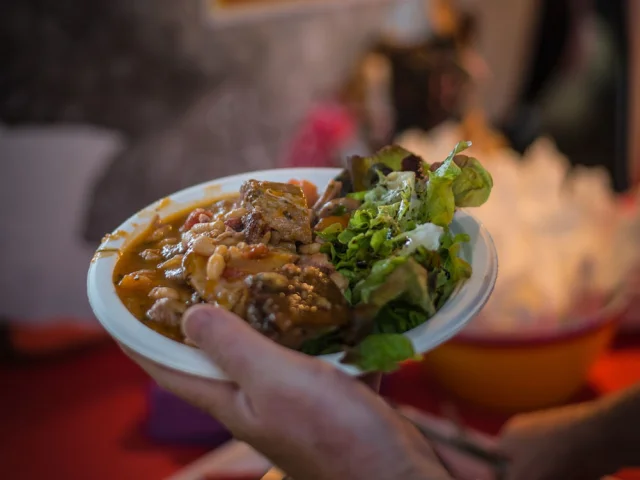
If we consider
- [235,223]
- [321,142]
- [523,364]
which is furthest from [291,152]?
[235,223]

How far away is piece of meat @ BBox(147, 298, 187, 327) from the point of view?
1.02m

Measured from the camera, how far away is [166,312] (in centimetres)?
102

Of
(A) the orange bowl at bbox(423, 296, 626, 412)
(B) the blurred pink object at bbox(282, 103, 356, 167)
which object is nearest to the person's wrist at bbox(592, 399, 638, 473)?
(A) the orange bowl at bbox(423, 296, 626, 412)

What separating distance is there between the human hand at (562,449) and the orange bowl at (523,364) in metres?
0.20

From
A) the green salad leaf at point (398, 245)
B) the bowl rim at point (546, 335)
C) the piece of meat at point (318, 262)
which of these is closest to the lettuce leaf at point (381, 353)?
the green salad leaf at point (398, 245)

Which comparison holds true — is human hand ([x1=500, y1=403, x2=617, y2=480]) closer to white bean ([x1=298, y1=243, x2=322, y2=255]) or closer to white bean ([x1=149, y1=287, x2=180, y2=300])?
white bean ([x1=298, y1=243, x2=322, y2=255])

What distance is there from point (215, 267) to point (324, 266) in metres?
0.21

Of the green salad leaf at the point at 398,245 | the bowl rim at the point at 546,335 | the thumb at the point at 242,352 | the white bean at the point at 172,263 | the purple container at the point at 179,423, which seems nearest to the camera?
the thumb at the point at 242,352

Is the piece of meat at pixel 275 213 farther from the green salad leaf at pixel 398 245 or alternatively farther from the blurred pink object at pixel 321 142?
the blurred pink object at pixel 321 142

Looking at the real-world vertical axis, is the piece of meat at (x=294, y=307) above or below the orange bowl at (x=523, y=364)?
above

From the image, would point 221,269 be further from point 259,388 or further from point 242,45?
point 242,45

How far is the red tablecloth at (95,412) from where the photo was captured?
2.00m

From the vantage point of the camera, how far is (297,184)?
134cm

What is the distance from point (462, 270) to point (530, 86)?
160 inches
